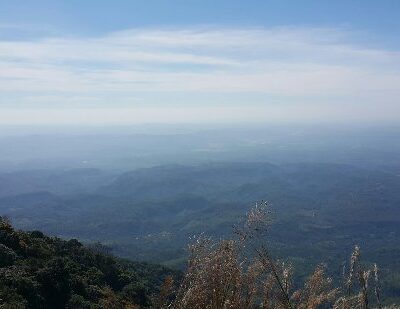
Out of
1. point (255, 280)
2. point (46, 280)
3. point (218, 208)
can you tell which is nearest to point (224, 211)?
point (218, 208)

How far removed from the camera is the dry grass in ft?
7.87

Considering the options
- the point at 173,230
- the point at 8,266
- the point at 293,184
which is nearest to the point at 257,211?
the point at 8,266

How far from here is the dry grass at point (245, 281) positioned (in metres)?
2.40

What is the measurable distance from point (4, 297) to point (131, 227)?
102447mm

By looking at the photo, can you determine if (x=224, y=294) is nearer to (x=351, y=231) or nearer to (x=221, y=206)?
(x=351, y=231)

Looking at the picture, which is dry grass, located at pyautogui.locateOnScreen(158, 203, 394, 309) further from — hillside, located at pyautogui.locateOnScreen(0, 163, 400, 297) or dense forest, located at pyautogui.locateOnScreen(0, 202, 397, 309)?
hillside, located at pyautogui.locateOnScreen(0, 163, 400, 297)

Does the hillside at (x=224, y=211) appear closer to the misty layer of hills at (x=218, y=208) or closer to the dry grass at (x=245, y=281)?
the misty layer of hills at (x=218, y=208)

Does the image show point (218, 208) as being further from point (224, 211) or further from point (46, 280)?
point (46, 280)

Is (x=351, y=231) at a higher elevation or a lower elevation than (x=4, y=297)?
lower

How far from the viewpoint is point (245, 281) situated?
2580mm

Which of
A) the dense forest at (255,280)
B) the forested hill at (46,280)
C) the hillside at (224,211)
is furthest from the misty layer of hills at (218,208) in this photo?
the dense forest at (255,280)

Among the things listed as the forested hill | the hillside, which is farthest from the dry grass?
the hillside

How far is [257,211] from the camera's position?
2.58 m

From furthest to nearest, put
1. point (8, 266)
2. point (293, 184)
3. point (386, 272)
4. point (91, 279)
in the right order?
point (293, 184) < point (386, 272) < point (91, 279) < point (8, 266)
